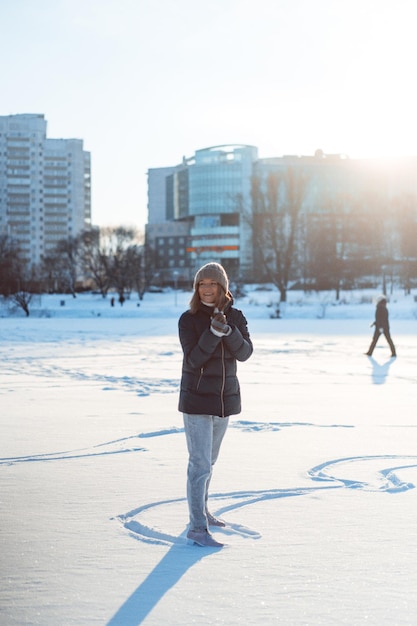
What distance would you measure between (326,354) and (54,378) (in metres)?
8.98

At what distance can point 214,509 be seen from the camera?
6242 mm

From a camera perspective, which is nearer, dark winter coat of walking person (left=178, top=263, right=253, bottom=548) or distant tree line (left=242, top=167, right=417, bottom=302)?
dark winter coat of walking person (left=178, top=263, right=253, bottom=548)

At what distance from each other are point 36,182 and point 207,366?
197262mm

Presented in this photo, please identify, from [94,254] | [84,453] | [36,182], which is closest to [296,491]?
[84,453]

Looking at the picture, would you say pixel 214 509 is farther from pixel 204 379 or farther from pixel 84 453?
pixel 84 453

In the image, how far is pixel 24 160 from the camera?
638 feet

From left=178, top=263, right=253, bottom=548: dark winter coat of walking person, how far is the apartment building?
632ft

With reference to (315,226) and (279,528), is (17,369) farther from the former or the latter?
(315,226)

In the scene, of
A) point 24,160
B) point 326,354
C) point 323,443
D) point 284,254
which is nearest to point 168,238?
point 24,160

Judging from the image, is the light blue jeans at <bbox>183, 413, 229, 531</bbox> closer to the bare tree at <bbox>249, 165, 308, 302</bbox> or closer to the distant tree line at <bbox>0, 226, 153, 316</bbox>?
the bare tree at <bbox>249, 165, 308, 302</bbox>

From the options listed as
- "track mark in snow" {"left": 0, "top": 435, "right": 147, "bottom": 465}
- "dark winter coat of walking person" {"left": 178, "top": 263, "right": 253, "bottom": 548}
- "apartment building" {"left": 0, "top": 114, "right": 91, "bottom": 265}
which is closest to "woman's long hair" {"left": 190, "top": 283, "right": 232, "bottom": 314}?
"dark winter coat of walking person" {"left": 178, "top": 263, "right": 253, "bottom": 548}

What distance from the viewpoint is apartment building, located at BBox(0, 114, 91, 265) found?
638ft

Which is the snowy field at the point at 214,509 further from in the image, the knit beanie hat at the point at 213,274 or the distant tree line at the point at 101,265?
the distant tree line at the point at 101,265

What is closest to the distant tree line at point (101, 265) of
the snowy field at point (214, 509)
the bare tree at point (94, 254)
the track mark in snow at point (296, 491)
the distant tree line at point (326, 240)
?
the bare tree at point (94, 254)
